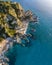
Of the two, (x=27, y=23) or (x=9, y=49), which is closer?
(x=9, y=49)

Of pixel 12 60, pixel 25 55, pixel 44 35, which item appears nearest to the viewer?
pixel 12 60

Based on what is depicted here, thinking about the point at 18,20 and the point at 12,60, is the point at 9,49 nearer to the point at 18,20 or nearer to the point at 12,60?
the point at 12,60

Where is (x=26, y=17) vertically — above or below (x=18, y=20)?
above

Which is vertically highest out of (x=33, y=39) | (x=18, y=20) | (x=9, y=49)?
(x=18, y=20)

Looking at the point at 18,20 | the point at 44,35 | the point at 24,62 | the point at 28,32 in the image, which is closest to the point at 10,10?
the point at 18,20

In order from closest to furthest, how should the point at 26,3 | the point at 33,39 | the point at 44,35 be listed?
the point at 33,39 → the point at 44,35 → the point at 26,3

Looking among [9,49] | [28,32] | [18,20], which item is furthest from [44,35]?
[9,49]

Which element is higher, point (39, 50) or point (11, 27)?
point (11, 27)
